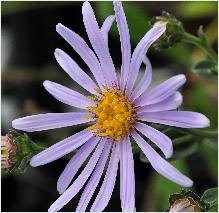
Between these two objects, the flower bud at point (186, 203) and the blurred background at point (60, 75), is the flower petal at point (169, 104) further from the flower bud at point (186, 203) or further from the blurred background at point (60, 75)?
the blurred background at point (60, 75)

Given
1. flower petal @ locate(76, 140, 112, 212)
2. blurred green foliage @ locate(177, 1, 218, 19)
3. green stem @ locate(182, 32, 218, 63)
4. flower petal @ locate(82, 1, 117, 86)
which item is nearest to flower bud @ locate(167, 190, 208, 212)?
flower petal @ locate(76, 140, 112, 212)

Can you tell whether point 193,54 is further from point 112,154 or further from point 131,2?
point 112,154

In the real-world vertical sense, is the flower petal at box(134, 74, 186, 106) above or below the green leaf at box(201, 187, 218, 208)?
above

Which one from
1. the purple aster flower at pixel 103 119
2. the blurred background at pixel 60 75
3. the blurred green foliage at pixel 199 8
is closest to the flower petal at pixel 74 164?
the purple aster flower at pixel 103 119

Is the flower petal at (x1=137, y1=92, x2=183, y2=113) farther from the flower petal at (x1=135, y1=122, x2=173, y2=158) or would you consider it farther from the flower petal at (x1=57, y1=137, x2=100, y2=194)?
the flower petal at (x1=57, y1=137, x2=100, y2=194)

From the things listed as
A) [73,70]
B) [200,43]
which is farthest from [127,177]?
[200,43]

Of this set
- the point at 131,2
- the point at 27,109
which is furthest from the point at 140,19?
the point at 27,109

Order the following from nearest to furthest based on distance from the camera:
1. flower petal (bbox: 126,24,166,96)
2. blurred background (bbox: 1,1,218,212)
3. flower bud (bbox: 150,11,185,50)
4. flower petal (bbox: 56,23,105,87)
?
flower petal (bbox: 126,24,166,96)
flower petal (bbox: 56,23,105,87)
flower bud (bbox: 150,11,185,50)
blurred background (bbox: 1,1,218,212)
